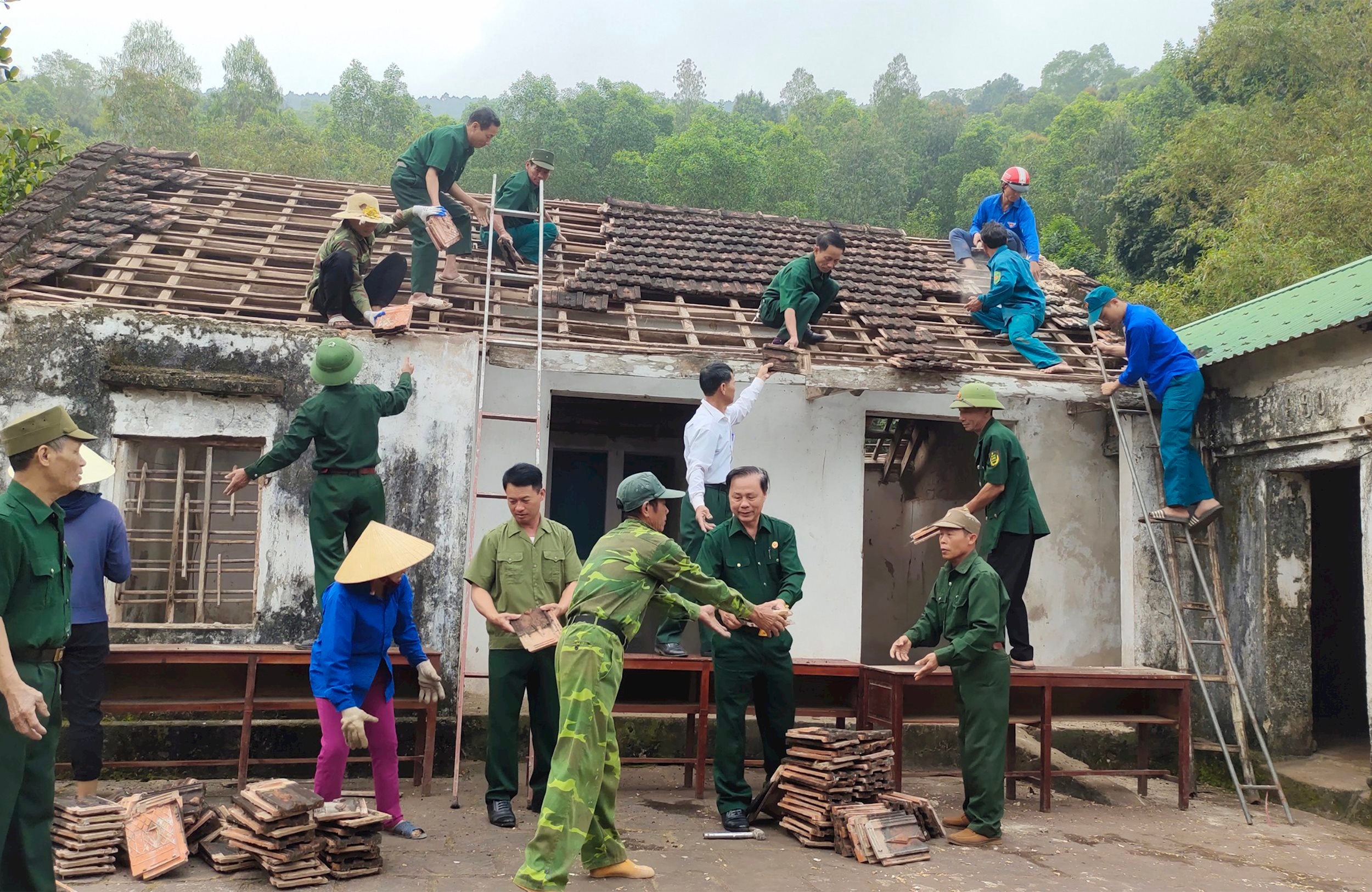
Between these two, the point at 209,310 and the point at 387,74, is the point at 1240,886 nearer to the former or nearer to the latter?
the point at 209,310

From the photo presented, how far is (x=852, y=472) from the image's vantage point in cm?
937

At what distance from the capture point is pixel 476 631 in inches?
335

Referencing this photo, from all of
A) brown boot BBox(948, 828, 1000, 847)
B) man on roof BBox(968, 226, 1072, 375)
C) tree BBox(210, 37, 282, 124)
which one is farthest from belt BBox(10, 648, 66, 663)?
tree BBox(210, 37, 282, 124)

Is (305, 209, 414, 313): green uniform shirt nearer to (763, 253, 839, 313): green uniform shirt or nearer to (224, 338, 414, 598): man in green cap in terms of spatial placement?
(224, 338, 414, 598): man in green cap

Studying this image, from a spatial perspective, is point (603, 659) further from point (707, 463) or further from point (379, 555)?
point (707, 463)

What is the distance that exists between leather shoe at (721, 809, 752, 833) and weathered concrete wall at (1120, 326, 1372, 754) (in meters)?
4.62

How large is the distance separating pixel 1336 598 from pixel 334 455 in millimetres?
9193

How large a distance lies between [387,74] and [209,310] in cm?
4423

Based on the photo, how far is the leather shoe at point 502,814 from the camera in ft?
19.2

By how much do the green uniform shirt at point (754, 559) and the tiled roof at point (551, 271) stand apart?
101 inches

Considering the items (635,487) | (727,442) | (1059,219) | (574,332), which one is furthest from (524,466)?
(1059,219)

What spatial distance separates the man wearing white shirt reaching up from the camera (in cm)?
723

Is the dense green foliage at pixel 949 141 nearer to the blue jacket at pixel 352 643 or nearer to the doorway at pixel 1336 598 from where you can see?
the doorway at pixel 1336 598

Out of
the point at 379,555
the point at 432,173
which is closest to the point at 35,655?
the point at 379,555
